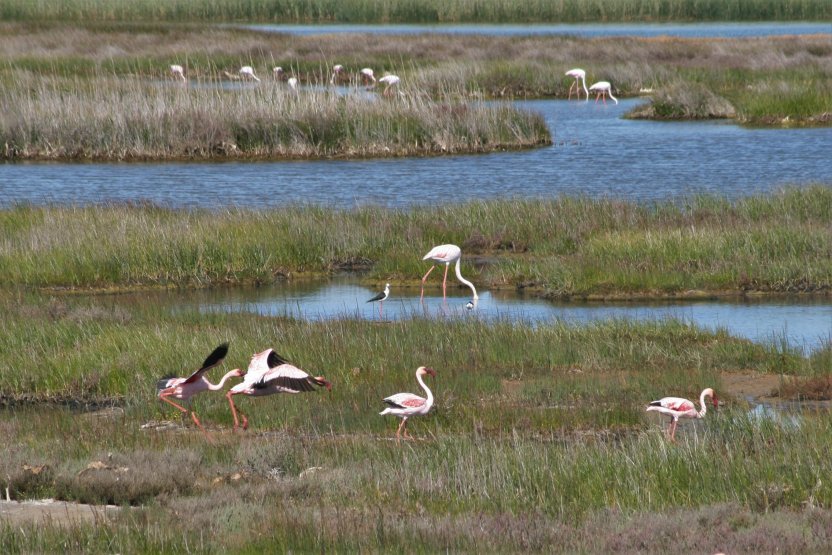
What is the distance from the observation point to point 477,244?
21312 millimetres

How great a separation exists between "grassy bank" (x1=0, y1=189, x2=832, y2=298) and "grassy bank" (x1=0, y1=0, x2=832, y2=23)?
61.0 metres

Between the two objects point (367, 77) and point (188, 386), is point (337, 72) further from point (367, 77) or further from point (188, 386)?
point (188, 386)

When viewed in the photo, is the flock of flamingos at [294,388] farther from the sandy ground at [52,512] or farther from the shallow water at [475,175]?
the shallow water at [475,175]

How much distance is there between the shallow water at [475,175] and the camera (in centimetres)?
2716

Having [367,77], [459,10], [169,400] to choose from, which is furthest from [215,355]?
[459,10]

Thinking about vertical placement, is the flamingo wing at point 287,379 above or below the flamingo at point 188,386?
above

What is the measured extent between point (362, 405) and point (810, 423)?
4.00m

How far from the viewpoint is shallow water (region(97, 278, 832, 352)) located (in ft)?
51.6

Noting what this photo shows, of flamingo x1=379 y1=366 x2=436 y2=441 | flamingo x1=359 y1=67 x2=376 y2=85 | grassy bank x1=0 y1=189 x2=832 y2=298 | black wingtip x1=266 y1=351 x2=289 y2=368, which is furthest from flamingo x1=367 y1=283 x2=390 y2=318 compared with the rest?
flamingo x1=359 y1=67 x2=376 y2=85

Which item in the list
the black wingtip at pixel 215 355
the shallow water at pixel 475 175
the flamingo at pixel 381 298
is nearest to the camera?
the black wingtip at pixel 215 355

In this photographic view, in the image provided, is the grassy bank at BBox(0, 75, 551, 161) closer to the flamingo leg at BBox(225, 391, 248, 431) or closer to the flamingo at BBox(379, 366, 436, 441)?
the flamingo leg at BBox(225, 391, 248, 431)

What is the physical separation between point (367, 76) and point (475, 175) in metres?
18.9

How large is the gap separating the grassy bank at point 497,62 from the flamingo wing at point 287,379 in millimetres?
29703

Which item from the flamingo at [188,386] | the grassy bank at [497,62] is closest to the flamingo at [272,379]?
the flamingo at [188,386]
